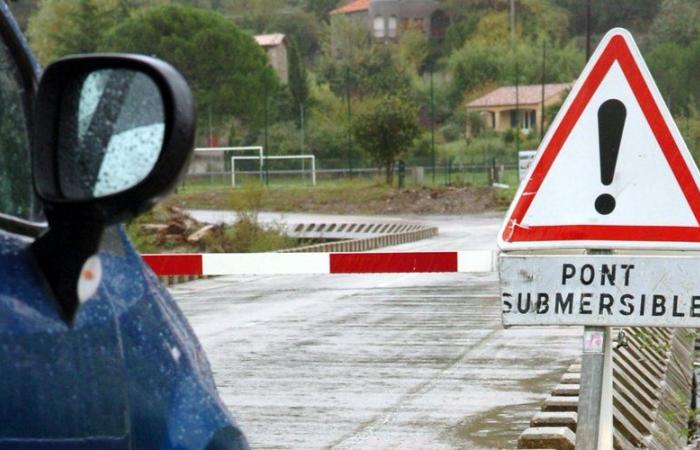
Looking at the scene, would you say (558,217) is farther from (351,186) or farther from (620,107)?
(351,186)

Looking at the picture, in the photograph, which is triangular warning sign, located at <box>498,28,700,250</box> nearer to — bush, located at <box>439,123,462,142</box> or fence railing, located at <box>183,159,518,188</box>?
fence railing, located at <box>183,159,518,188</box>

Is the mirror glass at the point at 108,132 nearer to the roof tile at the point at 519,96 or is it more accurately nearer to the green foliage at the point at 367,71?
the roof tile at the point at 519,96

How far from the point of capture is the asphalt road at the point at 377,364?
9266mm

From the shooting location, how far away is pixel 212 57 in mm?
97062

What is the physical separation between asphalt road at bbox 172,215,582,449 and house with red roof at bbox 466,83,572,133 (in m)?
88.4

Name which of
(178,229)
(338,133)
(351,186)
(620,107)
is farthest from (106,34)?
(620,107)

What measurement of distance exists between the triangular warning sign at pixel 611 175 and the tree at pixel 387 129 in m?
65.7

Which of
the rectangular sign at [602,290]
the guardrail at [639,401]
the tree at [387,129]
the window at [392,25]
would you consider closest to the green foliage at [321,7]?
the window at [392,25]

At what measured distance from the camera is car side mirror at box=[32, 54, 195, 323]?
7.29ft

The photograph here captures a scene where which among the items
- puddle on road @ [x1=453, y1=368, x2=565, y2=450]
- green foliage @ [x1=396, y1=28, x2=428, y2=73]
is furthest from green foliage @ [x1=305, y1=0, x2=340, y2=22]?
puddle on road @ [x1=453, y1=368, x2=565, y2=450]

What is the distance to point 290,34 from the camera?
147875 millimetres

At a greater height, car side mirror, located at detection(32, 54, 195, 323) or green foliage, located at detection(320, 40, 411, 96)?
car side mirror, located at detection(32, 54, 195, 323)

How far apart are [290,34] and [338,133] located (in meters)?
62.9

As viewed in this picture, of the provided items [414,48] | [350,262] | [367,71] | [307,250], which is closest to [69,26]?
[367,71]
